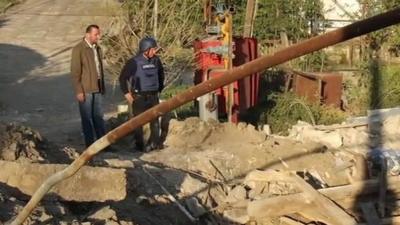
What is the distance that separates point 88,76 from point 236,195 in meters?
2.40

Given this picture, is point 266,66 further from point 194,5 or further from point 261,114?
point 194,5

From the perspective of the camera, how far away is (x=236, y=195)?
7.75 meters

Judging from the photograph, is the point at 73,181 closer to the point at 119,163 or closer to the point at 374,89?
the point at 119,163

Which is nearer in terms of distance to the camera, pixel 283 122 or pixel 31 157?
pixel 31 157

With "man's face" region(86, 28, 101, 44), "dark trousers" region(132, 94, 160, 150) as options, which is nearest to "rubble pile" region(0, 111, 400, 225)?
"dark trousers" region(132, 94, 160, 150)

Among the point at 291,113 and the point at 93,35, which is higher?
the point at 93,35

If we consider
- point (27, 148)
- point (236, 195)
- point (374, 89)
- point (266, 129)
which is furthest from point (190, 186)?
point (374, 89)

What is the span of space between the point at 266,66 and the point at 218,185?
463 centimetres

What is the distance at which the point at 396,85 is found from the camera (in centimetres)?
1408

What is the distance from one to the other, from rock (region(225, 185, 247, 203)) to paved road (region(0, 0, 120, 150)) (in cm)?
301

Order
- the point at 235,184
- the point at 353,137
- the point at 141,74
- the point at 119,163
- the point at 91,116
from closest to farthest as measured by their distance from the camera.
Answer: the point at 119,163 → the point at 235,184 → the point at 91,116 → the point at 141,74 → the point at 353,137

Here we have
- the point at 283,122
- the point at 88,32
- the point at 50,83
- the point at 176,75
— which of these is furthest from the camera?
the point at 50,83

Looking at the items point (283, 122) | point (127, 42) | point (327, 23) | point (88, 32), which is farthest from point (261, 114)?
point (327, 23)

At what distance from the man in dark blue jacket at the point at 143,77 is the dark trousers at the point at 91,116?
41cm
